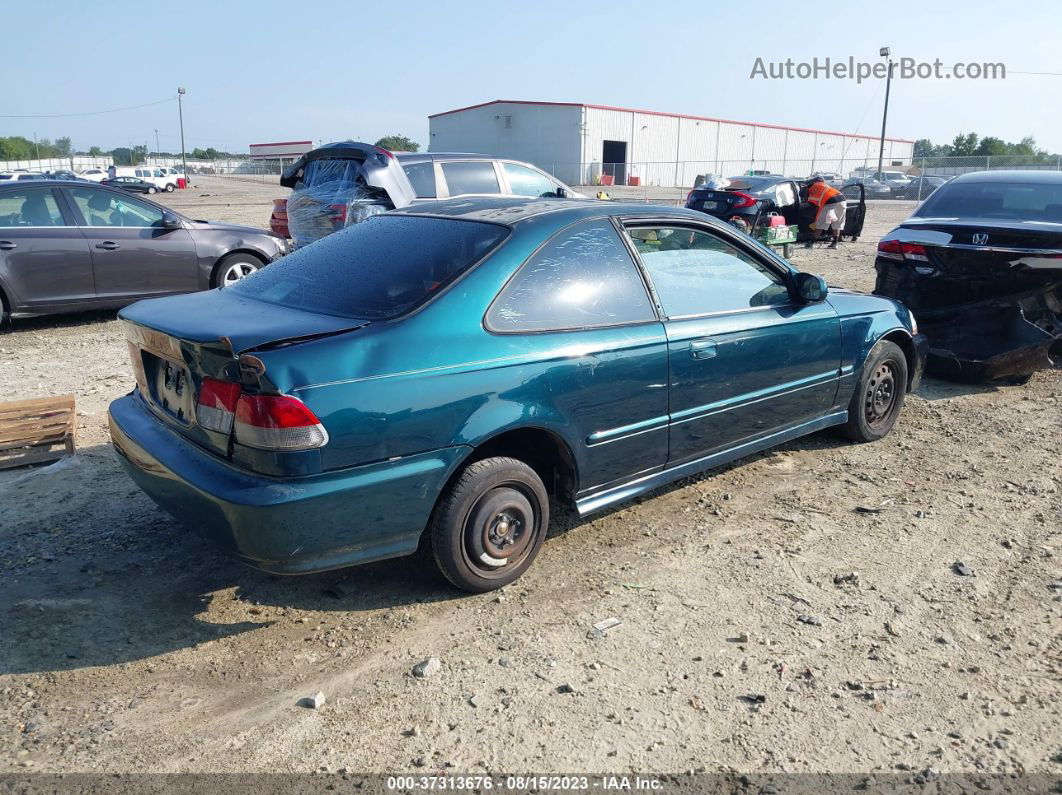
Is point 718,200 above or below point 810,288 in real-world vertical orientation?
above

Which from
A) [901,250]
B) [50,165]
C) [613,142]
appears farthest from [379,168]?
[50,165]

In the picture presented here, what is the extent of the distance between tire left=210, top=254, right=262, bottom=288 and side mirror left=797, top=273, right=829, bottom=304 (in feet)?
21.1

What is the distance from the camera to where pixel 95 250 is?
8.25m

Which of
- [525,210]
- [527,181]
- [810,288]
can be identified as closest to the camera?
[525,210]

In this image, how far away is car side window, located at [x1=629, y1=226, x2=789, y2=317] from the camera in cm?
402

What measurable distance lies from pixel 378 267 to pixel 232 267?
6.29 meters

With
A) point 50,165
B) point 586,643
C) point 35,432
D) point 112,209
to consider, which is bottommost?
point 586,643

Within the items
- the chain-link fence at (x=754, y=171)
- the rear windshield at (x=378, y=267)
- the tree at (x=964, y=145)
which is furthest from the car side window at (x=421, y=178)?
the tree at (x=964, y=145)

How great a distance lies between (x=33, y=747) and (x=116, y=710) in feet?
0.84

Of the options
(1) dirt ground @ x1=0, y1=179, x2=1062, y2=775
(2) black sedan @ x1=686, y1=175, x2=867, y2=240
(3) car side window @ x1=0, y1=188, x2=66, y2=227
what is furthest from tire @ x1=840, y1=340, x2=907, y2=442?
(2) black sedan @ x1=686, y1=175, x2=867, y2=240

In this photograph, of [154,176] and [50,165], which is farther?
[50,165]

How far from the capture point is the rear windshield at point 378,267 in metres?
3.39

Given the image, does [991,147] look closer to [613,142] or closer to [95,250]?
[613,142]

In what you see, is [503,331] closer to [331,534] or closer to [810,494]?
[331,534]
